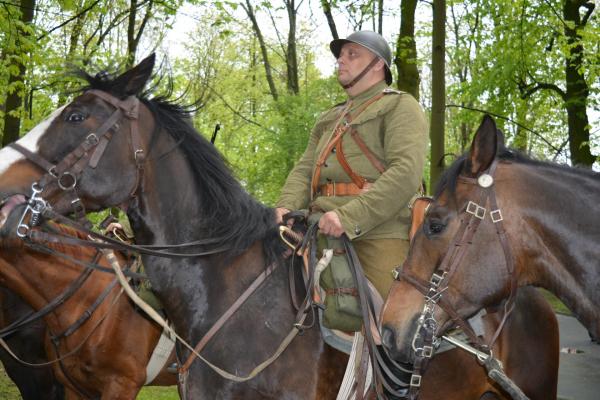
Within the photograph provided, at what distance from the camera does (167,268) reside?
3900mm

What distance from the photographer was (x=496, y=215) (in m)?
3.16

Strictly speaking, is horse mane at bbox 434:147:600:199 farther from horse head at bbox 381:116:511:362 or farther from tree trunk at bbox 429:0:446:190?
tree trunk at bbox 429:0:446:190

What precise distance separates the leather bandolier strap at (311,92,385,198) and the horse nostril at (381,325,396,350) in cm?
103

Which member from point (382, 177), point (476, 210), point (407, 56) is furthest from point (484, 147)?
point (407, 56)

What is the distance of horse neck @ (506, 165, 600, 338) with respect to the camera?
313 cm

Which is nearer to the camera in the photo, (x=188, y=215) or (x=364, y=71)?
(x=188, y=215)

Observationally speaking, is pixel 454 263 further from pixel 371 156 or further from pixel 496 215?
pixel 371 156

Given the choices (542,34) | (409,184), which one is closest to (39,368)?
(409,184)

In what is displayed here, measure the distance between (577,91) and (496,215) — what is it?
16.2m

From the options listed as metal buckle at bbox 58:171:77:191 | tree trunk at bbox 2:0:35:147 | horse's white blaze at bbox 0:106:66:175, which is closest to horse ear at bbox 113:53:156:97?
horse's white blaze at bbox 0:106:66:175

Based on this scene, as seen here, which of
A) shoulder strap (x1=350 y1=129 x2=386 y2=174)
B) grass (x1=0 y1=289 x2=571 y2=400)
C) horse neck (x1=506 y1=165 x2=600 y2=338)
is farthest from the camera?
grass (x1=0 y1=289 x2=571 y2=400)

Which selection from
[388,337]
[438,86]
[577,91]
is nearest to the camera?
[388,337]

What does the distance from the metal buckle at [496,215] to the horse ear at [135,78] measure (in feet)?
7.08

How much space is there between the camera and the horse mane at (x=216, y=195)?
398cm
